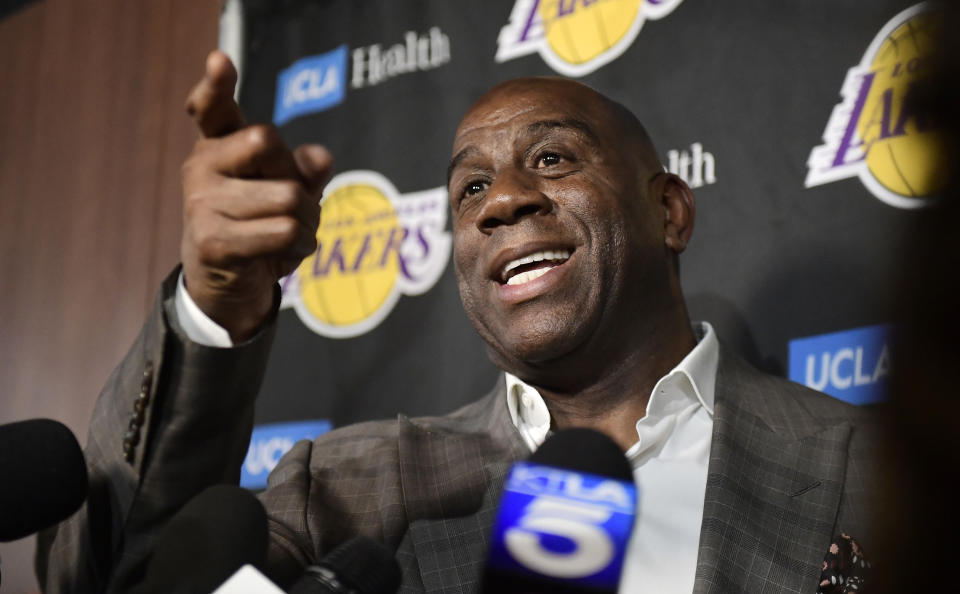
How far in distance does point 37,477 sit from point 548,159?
3.02 feet

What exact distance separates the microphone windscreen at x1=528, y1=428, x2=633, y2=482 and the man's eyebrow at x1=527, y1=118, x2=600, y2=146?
2.89 ft

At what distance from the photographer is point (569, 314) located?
4.42 feet

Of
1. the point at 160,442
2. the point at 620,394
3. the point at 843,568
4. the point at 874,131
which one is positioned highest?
the point at 874,131

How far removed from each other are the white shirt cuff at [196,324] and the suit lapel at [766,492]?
0.64 m

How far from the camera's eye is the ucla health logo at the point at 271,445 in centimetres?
207

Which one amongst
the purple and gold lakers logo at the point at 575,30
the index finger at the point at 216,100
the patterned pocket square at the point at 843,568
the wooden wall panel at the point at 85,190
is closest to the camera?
the index finger at the point at 216,100

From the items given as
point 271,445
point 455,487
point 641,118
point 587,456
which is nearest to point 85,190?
point 271,445

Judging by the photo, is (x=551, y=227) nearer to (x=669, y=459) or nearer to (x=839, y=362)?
(x=669, y=459)

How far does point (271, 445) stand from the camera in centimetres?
211

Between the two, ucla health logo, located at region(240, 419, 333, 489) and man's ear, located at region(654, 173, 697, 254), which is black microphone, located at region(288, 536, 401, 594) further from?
ucla health logo, located at region(240, 419, 333, 489)

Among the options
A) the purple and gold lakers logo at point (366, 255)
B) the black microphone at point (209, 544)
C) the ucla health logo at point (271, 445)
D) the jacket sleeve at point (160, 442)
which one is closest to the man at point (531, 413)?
the jacket sleeve at point (160, 442)

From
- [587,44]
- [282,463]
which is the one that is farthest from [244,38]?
[282,463]

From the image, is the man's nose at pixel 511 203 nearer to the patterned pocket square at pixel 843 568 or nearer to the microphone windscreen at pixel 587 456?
the patterned pocket square at pixel 843 568

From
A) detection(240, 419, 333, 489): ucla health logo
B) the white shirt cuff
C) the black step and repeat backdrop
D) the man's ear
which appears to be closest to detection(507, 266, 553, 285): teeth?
the man's ear
